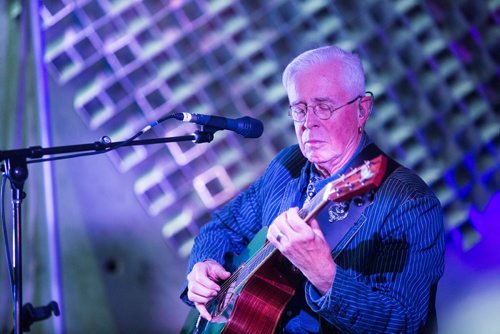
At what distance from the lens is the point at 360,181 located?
167 centimetres

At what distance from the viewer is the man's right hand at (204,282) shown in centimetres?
226

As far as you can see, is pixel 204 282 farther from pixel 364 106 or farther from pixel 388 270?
pixel 364 106

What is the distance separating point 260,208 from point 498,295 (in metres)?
1.31

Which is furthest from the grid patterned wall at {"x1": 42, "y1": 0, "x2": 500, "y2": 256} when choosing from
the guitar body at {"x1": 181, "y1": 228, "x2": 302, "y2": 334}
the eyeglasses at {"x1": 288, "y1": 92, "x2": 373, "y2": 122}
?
the guitar body at {"x1": 181, "y1": 228, "x2": 302, "y2": 334}

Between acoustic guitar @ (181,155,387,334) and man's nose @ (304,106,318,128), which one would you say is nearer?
acoustic guitar @ (181,155,387,334)

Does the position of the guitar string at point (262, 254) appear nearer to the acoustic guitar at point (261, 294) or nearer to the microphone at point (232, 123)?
the acoustic guitar at point (261, 294)

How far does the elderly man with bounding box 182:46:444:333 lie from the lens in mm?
1843

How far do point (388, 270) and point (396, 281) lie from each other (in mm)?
44

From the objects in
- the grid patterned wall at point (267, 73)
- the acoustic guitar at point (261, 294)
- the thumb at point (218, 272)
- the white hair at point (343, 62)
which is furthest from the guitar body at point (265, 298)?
the grid patterned wall at point (267, 73)

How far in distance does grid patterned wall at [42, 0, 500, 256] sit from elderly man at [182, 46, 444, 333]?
34.7 inches

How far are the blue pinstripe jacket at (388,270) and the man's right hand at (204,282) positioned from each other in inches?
11.6

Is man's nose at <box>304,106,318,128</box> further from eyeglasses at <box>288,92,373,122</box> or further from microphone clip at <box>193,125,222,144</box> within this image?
microphone clip at <box>193,125,222,144</box>

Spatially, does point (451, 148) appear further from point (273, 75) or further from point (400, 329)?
point (400, 329)

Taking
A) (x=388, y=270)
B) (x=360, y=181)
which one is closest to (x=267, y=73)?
(x=388, y=270)
